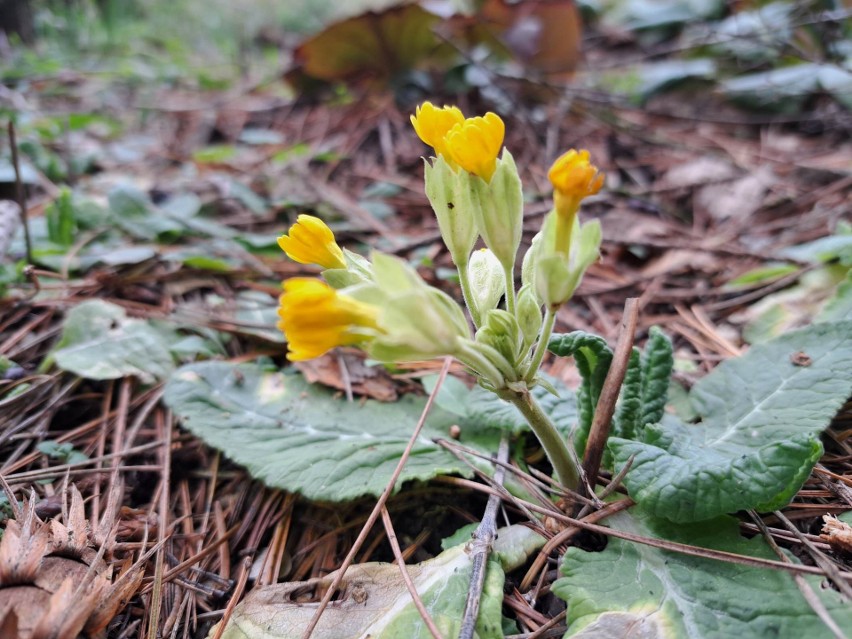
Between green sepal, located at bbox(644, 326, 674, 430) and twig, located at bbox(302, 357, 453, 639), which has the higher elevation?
green sepal, located at bbox(644, 326, 674, 430)

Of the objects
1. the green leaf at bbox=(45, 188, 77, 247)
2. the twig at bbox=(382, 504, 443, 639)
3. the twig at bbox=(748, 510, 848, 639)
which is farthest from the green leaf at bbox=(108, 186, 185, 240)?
the twig at bbox=(748, 510, 848, 639)

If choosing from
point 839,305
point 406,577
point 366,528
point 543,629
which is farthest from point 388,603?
Result: point 839,305

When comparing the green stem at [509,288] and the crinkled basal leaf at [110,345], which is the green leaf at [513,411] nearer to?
the green stem at [509,288]

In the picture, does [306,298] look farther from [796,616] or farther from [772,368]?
[772,368]

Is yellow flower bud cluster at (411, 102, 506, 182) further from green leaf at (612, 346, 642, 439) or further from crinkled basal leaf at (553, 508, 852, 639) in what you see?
crinkled basal leaf at (553, 508, 852, 639)

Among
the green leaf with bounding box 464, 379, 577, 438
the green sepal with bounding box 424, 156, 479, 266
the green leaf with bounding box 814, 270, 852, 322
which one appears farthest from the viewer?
the green leaf with bounding box 814, 270, 852, 322

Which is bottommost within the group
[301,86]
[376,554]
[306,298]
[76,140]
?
[376,554]

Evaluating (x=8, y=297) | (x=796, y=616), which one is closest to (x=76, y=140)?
(x=8, y=297)
